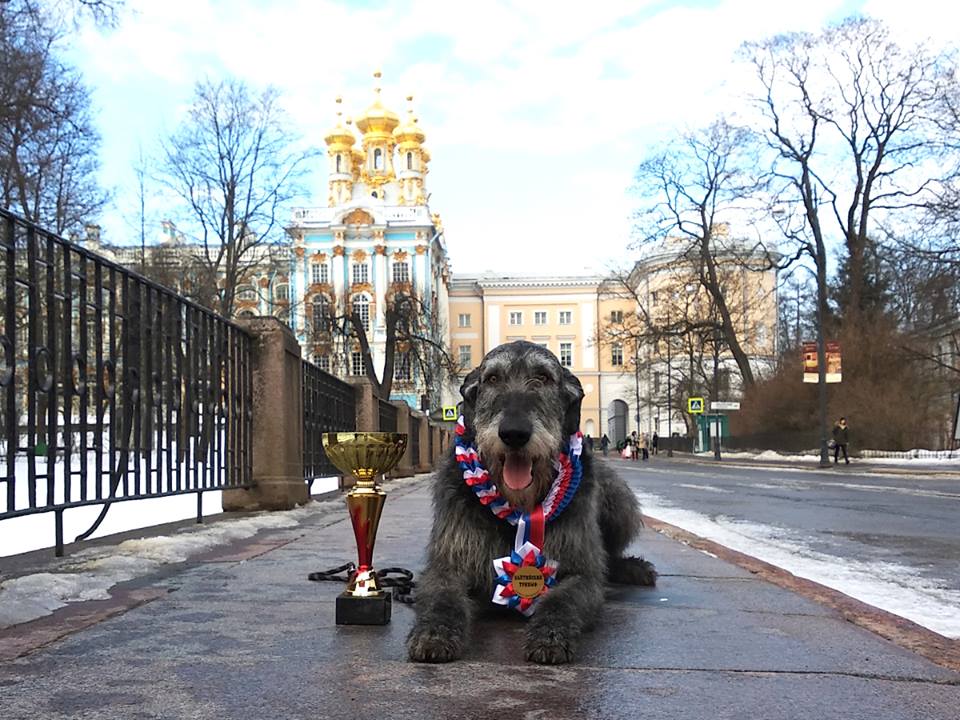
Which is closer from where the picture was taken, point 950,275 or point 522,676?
point 522,676

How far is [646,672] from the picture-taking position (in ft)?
9.04

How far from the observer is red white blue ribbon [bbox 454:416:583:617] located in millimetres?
3416

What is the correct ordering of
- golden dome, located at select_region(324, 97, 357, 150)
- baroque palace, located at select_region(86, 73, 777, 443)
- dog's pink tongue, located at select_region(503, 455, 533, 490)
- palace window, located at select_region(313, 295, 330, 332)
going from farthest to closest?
golden dome, located at select_region(324, 97, 357, 150)
baroque palace, located at select_region(86, 73, 777, 443)
palace window, located at select_region(313, 295, 330, 332)
dog's pink tongue, located at select_region(503, 455, 533, 490)

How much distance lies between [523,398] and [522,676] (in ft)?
3.54

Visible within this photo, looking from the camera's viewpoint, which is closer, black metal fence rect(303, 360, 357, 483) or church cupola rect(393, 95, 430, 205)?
black metal fence rect(303, 360, 357, 483)

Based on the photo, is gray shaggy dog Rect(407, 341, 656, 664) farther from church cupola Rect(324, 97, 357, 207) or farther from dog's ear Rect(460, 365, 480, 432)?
church cupola Rect(324, 97, 357, 207)

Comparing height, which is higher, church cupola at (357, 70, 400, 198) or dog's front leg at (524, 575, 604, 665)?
church cupola at (357, 70, 400, 198)

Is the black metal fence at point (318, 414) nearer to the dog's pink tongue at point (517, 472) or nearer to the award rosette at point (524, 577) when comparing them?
the award rosette at point (524, 577)

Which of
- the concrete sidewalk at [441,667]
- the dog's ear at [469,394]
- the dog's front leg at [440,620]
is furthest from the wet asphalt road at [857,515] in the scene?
the dog's front leg at [440,620]

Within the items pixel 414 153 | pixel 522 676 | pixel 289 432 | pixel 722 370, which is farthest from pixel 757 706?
Result: pixel 414 153

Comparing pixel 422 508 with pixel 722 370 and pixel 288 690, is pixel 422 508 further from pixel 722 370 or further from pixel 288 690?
pixel 722 370

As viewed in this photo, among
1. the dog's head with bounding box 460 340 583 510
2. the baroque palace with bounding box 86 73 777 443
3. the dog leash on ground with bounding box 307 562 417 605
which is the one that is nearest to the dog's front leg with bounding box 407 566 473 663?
the dog's head with bounding box 460 340 583 510

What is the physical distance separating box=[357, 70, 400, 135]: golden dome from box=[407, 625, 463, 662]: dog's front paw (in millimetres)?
92138

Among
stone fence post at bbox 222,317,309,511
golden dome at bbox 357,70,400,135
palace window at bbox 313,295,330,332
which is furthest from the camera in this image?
golden dome at bbox 357,70,400,135
